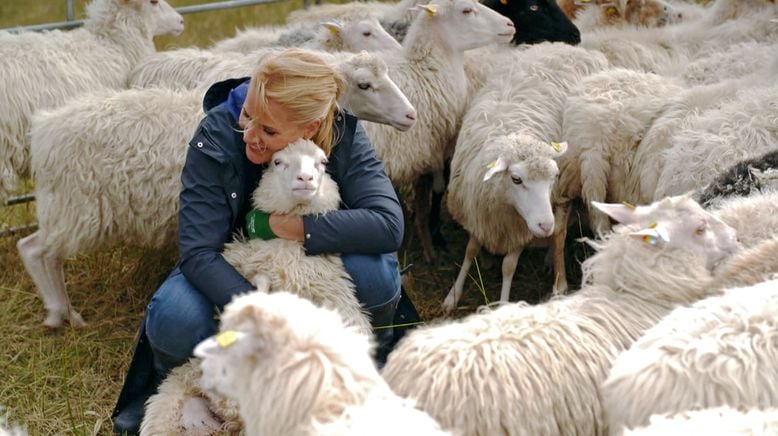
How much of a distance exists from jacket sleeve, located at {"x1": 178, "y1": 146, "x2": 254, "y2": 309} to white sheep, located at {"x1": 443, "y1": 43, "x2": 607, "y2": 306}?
46.9 inches

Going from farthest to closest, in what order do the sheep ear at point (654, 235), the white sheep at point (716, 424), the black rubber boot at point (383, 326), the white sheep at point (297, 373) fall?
the black rubber boot at point (383, 326)
the sheep ear at point (654, 235)
the white sheep at point (297, 373)
the white sheep at point (716, 424)

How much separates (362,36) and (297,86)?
2.38m

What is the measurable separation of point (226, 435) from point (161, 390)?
0.30 m

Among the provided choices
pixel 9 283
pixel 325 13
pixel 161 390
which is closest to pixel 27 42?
pixel 9 283

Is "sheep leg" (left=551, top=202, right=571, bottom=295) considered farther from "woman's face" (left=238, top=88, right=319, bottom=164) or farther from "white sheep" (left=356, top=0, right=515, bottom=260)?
"woman's face" (left=238, top=88, right=319, bottom=164)

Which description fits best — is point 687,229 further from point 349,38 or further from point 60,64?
point 60,64

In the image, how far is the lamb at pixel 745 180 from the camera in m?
3.62

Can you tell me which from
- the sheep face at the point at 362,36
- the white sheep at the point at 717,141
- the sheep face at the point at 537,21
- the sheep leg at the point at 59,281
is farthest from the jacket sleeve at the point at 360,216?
the sheep face at the point at 537,21

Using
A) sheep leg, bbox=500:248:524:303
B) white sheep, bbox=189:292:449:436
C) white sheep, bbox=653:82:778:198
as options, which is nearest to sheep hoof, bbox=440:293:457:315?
sheep leg, bbox=500:248:524:303

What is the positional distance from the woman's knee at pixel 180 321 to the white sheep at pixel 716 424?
1579 millimetres

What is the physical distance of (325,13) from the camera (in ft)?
21.3

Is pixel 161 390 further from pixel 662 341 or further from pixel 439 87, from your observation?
pixel 439 87

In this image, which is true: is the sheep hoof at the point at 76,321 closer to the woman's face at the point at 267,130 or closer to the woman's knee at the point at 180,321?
the woman's knee at the point at 180,321

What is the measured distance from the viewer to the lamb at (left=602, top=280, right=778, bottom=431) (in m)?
2.48
